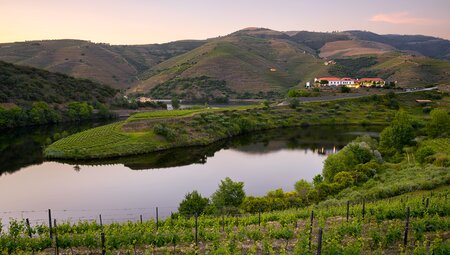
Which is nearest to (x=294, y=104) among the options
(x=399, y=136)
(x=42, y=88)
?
(x=399, y=136)

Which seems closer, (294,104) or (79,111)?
(79,111)

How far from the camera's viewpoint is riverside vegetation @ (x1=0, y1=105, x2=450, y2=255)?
56.9 feet

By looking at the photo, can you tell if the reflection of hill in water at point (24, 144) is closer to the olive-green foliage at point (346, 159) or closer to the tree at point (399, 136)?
the olive-green foliage at point (346, 159)

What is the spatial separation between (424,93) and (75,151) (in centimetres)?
12399

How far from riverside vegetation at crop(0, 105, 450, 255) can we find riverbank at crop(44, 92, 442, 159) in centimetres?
3920

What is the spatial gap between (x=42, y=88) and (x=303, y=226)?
119 meters

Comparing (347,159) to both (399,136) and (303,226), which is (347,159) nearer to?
(399,136)

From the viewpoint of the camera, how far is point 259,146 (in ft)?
268

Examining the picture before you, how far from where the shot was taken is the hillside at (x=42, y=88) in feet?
368

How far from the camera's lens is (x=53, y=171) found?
59.7 m

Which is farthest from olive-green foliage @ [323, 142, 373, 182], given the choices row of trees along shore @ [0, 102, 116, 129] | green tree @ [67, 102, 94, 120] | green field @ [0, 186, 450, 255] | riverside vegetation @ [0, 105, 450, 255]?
green tree @ [67, 102, 94, 120]

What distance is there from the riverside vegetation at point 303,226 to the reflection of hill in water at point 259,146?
28.3 m

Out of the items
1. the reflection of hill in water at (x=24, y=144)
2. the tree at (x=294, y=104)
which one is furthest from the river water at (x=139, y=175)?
the tree at (x=294, y=104)

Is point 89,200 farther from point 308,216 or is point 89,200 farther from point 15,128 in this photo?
point 15,128
